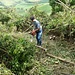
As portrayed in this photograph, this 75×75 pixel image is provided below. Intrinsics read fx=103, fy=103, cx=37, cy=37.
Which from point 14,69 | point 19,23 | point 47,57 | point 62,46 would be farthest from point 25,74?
point 19,23

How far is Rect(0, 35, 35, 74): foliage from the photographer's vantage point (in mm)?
3842

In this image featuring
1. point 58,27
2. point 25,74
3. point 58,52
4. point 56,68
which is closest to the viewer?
point 25,74

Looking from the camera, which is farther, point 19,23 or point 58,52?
point 19,23

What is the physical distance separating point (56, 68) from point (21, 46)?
1.61 m

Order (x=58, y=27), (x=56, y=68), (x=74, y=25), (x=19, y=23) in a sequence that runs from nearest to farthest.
Result: (x=56, y=68)
(x=74, y=25)
(x=58, y=27)
(x=19, y=23)

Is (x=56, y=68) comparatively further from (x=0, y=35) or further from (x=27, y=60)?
(x=0, y=35)

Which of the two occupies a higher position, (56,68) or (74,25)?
(74,25)

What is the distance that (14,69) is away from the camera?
150 inches

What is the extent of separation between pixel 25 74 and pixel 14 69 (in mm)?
446

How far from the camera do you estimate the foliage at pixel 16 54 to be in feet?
12.6

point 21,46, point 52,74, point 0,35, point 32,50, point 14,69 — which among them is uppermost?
point 0,35

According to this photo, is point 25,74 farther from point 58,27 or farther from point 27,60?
point 58,27

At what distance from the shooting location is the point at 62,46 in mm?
5910

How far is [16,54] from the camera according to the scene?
386 cm
